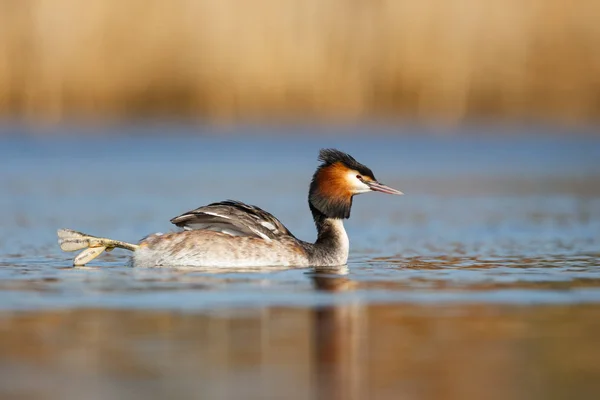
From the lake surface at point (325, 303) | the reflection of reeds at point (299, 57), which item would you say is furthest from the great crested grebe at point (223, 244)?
the reflection of reeds at point (299, 57)

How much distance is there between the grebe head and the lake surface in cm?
59

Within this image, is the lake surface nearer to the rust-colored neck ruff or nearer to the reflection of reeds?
the rust-colored neck ruff

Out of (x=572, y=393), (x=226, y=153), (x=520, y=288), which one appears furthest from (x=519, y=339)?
(x=226, y=153)

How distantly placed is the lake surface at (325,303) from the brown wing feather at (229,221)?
0.48 meters

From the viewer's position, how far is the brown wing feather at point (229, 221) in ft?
35.1

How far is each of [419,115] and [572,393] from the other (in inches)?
754

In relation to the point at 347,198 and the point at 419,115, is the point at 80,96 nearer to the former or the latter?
the point at 419,115

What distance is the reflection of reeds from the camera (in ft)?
78.8

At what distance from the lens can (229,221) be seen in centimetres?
1071

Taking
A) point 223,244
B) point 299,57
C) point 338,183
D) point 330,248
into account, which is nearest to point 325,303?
point 223,244

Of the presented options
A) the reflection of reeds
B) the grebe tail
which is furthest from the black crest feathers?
the reflection of reeds

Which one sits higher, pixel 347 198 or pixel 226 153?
pixel 226 153

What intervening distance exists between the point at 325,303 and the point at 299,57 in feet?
53.1

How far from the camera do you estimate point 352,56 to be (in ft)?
81.9
